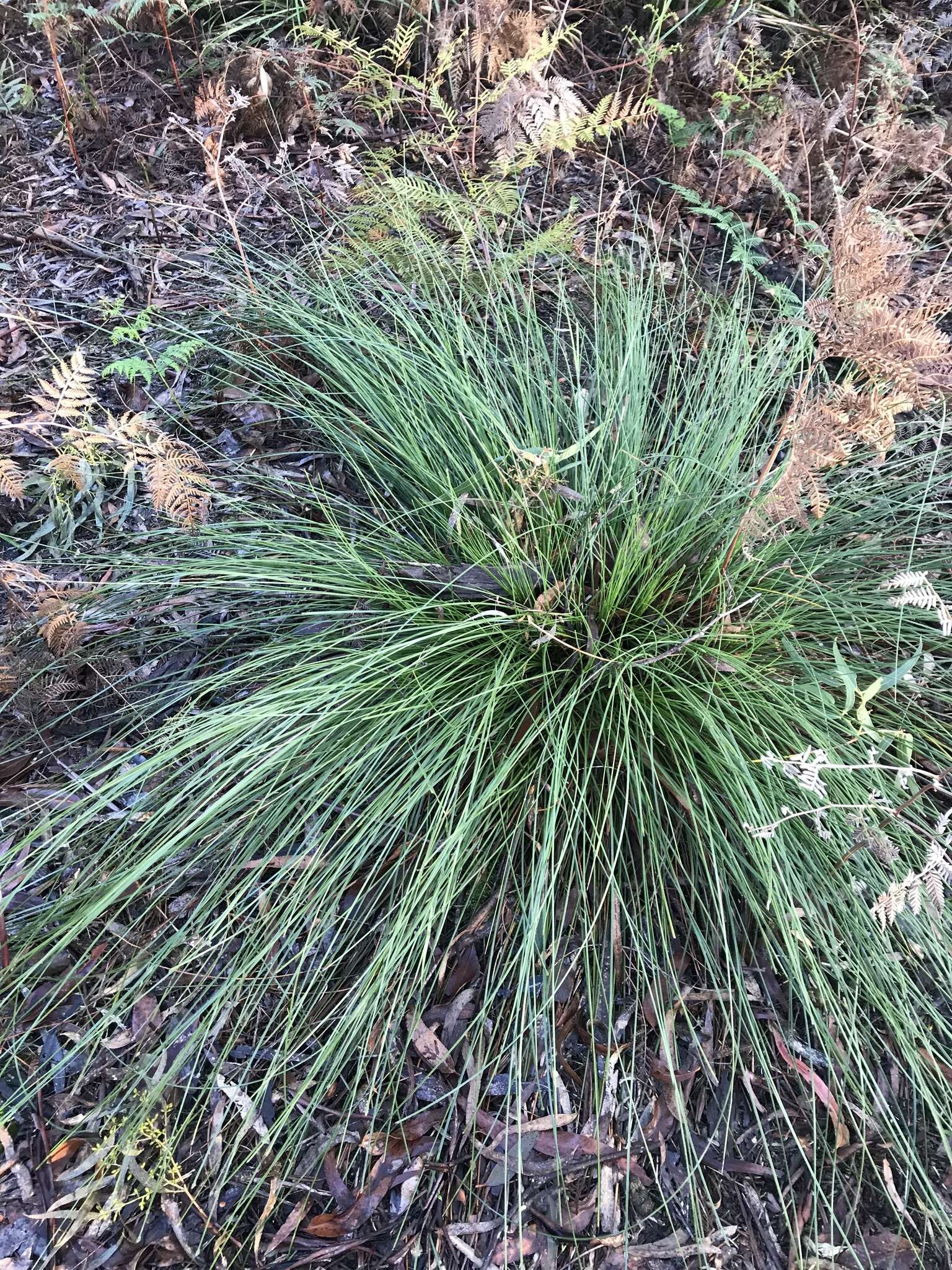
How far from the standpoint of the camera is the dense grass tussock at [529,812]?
172cm

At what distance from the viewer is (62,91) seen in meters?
3.28

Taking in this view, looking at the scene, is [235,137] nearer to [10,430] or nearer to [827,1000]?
[10,430]

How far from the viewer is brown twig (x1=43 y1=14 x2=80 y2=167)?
3.02 metres

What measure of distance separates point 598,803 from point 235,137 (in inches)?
133

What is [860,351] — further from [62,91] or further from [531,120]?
[62,91]

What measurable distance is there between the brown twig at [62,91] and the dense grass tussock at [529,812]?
1.76m

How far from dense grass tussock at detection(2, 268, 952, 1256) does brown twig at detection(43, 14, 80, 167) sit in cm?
176

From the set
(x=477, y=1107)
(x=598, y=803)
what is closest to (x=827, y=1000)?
(x=598, y=803)

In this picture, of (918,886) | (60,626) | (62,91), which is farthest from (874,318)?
(62,91)

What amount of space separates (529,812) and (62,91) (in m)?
3.39

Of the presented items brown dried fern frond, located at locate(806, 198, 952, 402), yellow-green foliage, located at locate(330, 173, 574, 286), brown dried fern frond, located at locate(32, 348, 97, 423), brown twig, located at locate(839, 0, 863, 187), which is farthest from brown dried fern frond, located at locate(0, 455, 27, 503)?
brown twig, located at locate(839, 0, 863, 187)

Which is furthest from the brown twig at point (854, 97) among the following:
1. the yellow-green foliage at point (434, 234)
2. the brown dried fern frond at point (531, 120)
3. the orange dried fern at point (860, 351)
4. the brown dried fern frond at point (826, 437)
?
the brown dried fern frond at point (826, 437)

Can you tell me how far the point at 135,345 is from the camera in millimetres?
3000

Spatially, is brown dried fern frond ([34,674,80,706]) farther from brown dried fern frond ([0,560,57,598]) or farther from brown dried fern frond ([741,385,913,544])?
brown dried fern frond ([741,385,913,544])
